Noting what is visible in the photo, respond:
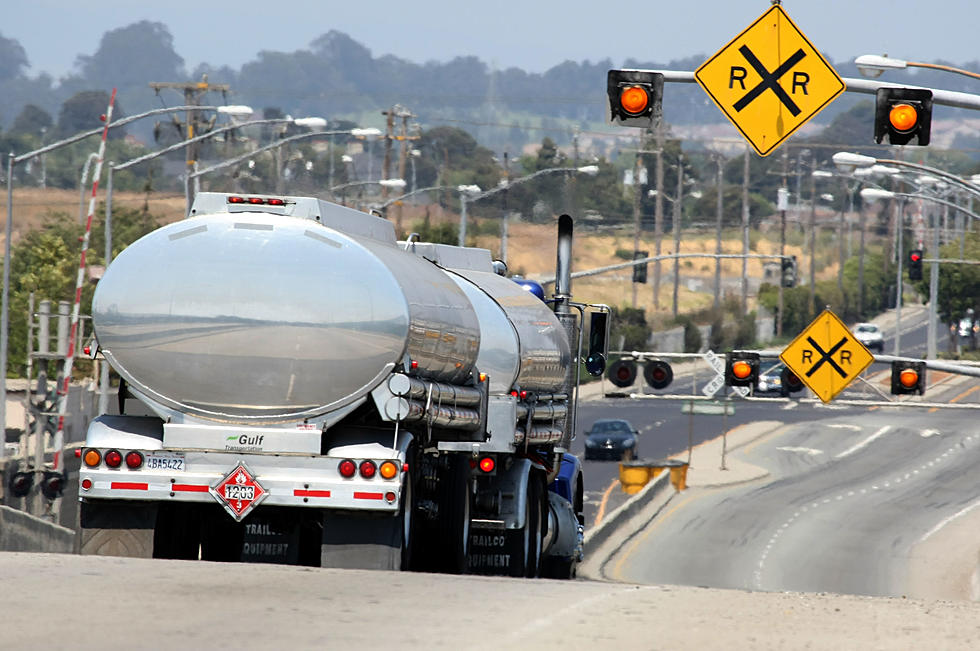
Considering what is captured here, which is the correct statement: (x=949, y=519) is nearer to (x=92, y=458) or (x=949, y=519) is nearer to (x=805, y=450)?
(x=805, y=450)

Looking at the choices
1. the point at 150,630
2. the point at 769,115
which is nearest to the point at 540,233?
the point at 769,115

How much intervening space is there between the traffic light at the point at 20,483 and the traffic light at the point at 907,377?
649 inches

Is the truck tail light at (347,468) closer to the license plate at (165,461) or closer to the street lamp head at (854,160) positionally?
the license plate at (165,461)

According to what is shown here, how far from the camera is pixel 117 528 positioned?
14.8m

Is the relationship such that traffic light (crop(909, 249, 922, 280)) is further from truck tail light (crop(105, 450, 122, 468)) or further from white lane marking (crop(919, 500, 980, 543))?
truck tail light (crop(105, 450, 122, 468))

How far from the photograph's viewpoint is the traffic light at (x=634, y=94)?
54.3ft

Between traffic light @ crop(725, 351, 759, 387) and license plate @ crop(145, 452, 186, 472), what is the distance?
21.0 metres

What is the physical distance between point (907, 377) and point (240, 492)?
68.1ft

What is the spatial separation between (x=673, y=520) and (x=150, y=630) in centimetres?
4054

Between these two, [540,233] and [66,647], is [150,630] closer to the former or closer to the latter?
[66,647]

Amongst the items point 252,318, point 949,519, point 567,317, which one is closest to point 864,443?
point 949,519

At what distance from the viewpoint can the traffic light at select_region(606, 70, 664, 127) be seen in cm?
1655

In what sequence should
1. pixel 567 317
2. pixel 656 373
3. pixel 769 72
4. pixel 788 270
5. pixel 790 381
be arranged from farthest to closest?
pixel 788 270 → pixel 656 373 → pixel 790 381 → pixel 567 317 → pixel 769 72

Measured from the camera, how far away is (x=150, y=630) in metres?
9.92
